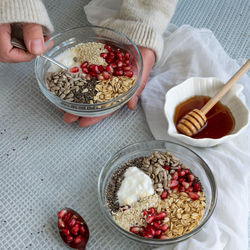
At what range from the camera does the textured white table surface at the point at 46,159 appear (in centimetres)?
112

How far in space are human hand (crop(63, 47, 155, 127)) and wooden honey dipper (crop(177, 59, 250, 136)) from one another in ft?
0.64

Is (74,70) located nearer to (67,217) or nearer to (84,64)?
(84,64)

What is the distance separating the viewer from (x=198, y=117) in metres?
1.25

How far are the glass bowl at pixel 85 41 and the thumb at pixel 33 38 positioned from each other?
0.06 meters

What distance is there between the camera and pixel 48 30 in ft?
4.53

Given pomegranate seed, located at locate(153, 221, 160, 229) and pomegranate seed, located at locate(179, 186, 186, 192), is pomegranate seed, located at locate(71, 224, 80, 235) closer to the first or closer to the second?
pomegranate seed, located at locate(153, 221, 160, 229)

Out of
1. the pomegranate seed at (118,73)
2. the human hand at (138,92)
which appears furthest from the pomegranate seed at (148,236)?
the pomegranate seed at (118,73)

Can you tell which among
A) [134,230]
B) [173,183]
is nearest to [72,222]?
[134,230]

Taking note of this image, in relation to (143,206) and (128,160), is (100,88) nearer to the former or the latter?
(128,160)

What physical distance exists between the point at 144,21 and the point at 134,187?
67 centimetres

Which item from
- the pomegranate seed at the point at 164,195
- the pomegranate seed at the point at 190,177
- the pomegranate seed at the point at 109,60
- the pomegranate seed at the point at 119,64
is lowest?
the pomegranate seed at the point at 164,195

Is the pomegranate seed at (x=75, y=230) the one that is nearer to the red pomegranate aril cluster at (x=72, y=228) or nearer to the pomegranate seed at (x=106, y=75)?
the red pomegranate aril cluster at (x=72, y=228)

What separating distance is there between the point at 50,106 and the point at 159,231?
2.04ft

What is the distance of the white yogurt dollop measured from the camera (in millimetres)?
1104
